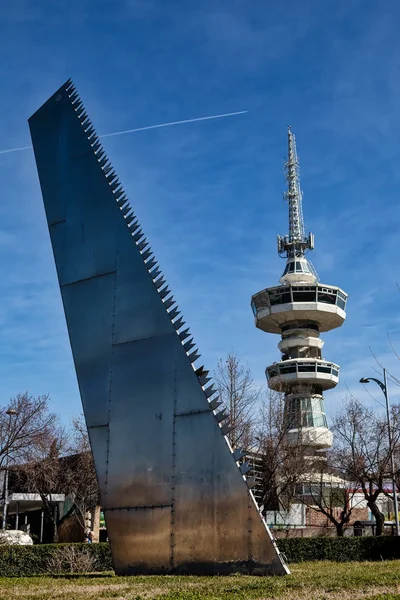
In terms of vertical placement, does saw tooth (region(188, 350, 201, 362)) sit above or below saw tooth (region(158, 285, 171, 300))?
below

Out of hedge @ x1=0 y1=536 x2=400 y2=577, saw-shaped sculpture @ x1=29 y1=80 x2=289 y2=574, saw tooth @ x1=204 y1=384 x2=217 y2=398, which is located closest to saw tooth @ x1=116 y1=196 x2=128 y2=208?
saw-shaped sculpture @ x1=29 y1=80 x2=289 y2=574

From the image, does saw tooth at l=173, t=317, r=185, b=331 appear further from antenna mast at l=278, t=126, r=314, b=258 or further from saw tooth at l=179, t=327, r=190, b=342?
antenna mast at l=278, t=126, r=314, b=258

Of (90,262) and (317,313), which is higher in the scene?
(317,313)

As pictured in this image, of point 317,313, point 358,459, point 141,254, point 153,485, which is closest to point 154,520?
point 153,485

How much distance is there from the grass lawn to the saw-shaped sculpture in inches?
23.2

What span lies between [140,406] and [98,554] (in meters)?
9.85

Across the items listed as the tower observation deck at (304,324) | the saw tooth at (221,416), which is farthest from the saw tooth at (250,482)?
the tower observation deck at (304,324)

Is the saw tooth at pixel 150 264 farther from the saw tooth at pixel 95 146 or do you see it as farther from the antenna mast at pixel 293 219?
the antenna mast at pixel 293 219

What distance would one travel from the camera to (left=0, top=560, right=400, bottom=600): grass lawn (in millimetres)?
7680

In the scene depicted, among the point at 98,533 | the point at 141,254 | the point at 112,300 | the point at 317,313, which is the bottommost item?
the point at 98,533

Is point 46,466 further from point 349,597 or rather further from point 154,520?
point 349,597

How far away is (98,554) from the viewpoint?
19031mm

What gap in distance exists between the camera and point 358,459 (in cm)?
3847

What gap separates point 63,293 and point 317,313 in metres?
71.4
